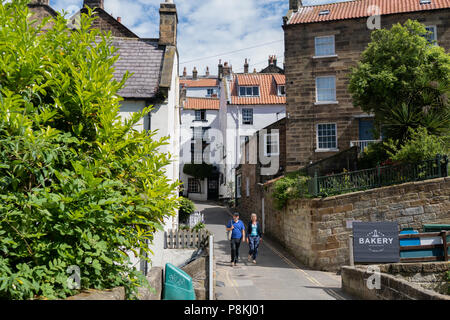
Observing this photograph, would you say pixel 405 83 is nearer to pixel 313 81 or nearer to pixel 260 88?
pixel 313 81

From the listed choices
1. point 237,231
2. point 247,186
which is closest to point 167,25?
point 237,231

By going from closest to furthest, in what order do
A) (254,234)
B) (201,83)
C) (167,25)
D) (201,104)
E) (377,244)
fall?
(377,244) → (254,234) → (167,25) → (201,104) → (201,83)

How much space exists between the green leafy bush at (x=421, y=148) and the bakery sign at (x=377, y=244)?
4.77 m

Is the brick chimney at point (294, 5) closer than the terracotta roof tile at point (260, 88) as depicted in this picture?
Yes

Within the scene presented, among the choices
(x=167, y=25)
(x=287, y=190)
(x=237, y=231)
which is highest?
(x=167, y=25)

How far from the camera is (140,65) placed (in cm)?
1443

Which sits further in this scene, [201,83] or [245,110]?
[201,83]

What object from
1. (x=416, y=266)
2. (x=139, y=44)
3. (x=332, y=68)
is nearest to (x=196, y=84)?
(x=332, y=68)

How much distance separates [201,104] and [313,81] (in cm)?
2569

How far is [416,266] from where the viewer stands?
10.2 m

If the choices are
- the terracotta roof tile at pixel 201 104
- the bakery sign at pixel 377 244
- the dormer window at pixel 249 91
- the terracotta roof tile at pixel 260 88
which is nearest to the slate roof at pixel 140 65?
the bakery sign at pixel 377 244

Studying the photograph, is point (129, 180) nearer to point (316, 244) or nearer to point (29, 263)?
point (29, 263)

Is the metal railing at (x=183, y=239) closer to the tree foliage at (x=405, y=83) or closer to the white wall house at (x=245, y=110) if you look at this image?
the tree foliage at (x=405, y=83)

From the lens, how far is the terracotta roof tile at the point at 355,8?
21906 mm
